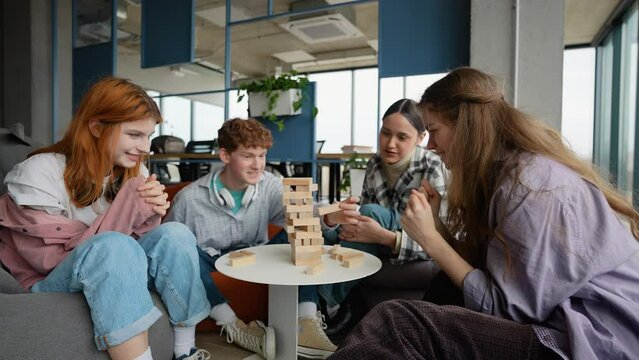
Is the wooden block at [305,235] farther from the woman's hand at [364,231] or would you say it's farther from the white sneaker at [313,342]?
the white sneaker at [313,342]

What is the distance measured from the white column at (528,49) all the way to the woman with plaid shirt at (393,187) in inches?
50.8

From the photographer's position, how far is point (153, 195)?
63.1 inches

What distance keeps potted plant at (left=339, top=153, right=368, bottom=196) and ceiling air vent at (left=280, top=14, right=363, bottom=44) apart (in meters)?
4.11

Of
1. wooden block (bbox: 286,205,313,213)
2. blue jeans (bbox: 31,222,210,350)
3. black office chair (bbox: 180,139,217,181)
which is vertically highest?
black office chair (bbox: 180,139,217,181)

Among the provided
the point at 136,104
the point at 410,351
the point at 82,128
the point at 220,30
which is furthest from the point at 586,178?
the point at 220,30

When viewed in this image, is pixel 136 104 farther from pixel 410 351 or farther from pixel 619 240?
pixel 619 240

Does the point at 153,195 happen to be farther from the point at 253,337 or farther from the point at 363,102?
the point at 363,102

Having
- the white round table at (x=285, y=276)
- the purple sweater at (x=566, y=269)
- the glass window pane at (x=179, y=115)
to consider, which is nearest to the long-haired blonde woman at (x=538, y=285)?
the purple sweater at (x=566, y=269)

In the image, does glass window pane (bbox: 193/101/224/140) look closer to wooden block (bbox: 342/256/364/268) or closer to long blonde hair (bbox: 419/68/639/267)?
wooden block (bbox: 342/256/364/268)

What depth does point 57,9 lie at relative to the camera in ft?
19.5

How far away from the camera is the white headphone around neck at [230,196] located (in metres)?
2.23

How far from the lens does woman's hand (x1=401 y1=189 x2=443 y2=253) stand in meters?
1.28

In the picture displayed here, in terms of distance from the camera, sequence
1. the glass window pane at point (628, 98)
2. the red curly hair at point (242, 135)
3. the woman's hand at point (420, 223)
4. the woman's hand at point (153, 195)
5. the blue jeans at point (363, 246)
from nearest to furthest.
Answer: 1. the woman's hand at point (420, 223)
2. the woman's hand at point (153, 195)
3. the blue jeans at point (363, 246)
4. the red curly hair at point (242, 135)
5. the glass window pane at point (628, 98)

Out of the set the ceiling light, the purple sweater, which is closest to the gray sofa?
the purple sweater
